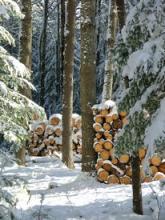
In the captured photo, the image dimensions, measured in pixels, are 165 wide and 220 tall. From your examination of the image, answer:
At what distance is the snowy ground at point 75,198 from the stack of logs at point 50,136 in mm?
6665

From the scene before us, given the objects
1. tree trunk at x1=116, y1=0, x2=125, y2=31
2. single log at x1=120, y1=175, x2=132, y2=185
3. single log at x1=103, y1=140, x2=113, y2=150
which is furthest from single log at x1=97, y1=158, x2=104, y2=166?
tree trunk at x1=116, y1=0, x2=125, y2=31

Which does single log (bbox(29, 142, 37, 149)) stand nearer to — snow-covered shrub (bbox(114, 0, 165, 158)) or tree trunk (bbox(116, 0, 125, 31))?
tree trunk (bbox(116, 0, 125, 31))

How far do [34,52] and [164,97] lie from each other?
3169 cm

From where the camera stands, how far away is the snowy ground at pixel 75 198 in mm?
7184

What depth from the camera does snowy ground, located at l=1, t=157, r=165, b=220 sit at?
7.18 m

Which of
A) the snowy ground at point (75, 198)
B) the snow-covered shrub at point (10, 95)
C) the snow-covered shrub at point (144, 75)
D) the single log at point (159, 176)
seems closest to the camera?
the snow-covered shrub at point (144, 75)

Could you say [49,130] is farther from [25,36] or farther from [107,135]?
[107,135]

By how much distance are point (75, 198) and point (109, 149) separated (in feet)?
8.26

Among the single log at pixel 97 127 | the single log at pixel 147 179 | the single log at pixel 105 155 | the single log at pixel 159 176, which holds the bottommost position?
the single log at pixel 147 179

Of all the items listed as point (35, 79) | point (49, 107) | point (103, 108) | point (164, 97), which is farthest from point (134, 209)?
point (35, 79)

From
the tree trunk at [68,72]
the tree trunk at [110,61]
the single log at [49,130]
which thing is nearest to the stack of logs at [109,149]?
the tree trunk at [110,61]

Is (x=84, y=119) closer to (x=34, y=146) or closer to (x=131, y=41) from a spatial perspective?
(x=131, y=41)

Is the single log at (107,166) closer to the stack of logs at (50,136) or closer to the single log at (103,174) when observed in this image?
the single log at (103,174)

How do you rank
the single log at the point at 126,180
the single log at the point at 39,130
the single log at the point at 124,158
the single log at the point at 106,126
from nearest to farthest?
the single log at the point at 124,158
the single log at the point at 126,180
the single log at the point at 106,126
the single log at the point at 39,130
